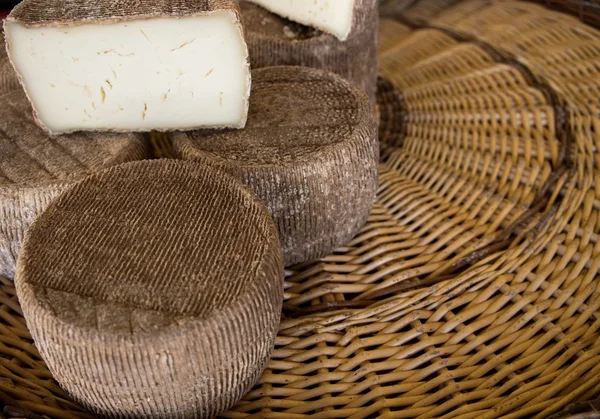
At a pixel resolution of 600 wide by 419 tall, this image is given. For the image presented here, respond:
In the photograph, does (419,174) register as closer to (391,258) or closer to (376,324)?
(391,258)

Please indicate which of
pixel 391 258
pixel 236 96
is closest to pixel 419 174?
pixel 391 258

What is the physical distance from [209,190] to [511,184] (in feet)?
2.72

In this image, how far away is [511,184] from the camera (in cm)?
148

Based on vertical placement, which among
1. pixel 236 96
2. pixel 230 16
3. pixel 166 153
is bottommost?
pixel 166 153

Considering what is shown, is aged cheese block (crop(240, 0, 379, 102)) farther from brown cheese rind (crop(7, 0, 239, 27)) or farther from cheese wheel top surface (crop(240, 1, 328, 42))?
brown cheese rind (crop(7, 0, 239, 27))

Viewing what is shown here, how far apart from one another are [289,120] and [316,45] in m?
0.33

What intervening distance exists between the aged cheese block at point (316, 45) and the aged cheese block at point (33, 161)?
1.44ft

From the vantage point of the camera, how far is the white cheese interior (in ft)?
4.72

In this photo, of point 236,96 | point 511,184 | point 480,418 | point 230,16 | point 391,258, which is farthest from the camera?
point 511,184

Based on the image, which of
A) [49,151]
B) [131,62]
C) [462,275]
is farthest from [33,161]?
[462,275]

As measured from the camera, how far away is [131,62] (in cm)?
115

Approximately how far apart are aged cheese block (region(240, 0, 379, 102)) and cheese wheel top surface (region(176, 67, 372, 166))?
0.33 feet

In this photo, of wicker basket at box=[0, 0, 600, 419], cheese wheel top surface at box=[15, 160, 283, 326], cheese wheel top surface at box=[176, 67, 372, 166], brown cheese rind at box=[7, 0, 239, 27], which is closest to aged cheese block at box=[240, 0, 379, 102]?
cheese wheel top surface at box=[176, 67, 372, 166]

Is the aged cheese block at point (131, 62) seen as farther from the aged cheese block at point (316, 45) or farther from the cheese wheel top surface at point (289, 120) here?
the aged cheese block at point (316, 45)
